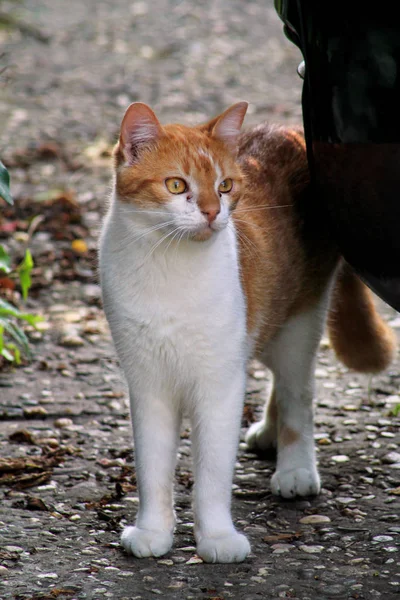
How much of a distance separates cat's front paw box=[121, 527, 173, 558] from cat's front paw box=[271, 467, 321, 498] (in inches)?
22.6

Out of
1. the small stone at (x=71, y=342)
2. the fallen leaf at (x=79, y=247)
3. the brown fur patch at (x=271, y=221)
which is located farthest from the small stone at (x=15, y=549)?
the fallen leaf at (x=79, y=247)

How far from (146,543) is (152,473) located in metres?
0.20

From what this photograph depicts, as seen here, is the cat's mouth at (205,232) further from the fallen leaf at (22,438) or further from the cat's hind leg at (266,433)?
the fallen leaf at (22,438)

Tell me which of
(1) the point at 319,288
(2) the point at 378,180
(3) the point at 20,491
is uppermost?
(2) the point at 378,180

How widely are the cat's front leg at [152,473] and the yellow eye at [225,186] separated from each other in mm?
629

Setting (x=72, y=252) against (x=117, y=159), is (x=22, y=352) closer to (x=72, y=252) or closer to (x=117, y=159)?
(x=72, y=252)

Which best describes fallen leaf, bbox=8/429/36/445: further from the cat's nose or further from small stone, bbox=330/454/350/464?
the cat's nose

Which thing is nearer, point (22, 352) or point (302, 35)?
point (302, 35)

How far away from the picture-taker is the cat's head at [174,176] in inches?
101

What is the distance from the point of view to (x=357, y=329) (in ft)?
11.7

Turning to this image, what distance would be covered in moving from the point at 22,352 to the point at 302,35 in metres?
2.45

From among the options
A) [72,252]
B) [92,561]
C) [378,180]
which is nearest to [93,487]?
[92,561]

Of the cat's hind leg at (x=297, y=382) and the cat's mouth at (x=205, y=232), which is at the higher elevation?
the cat's mouth at (x=205, y=232)

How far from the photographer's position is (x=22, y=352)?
451cm
